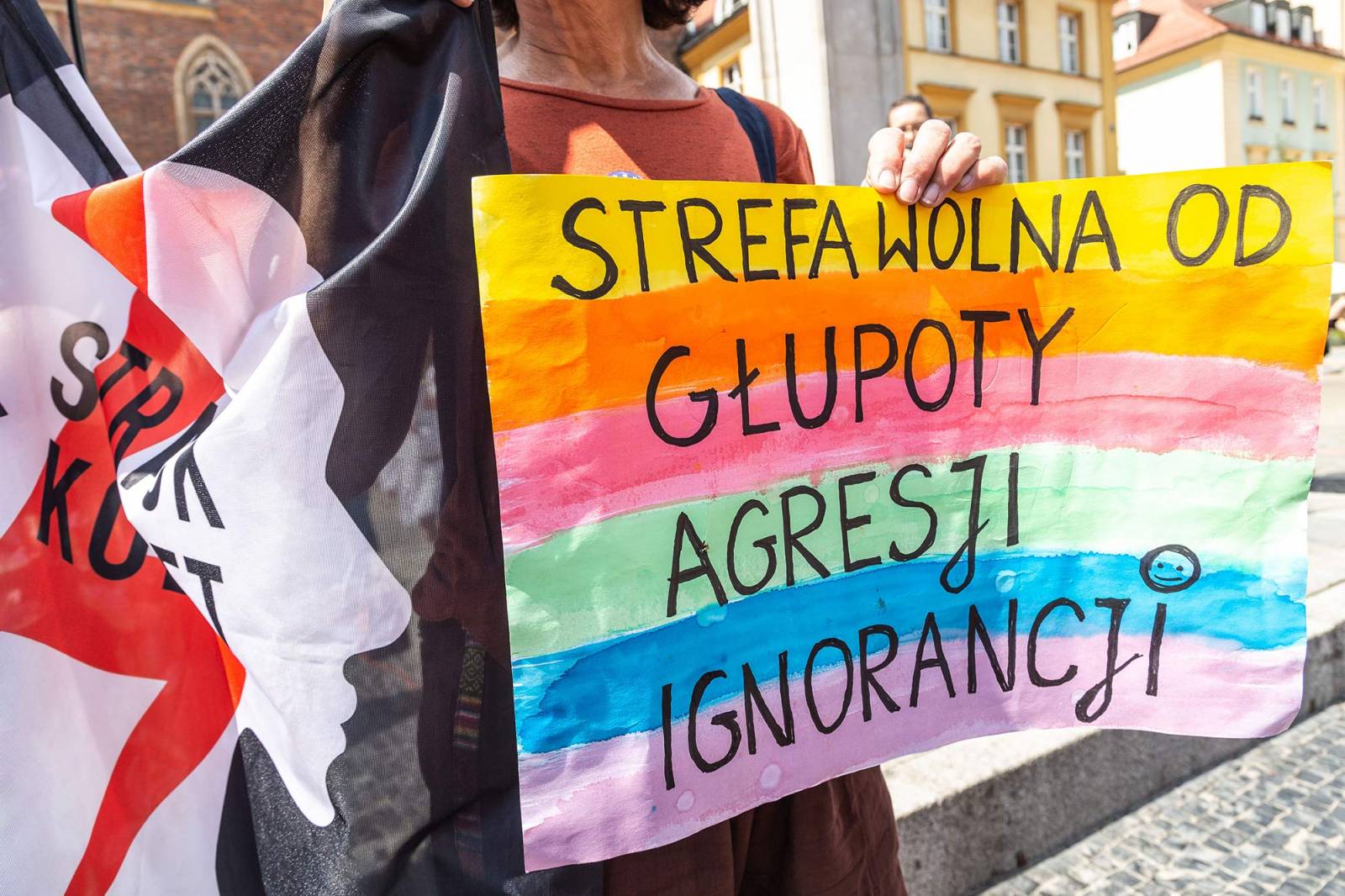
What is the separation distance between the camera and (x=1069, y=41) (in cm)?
2177

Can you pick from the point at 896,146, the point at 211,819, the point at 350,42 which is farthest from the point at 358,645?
the point at 896,146

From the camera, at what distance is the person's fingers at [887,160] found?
3.66 feet

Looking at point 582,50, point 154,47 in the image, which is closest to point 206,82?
point 154,47

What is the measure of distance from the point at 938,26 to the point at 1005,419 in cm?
2087

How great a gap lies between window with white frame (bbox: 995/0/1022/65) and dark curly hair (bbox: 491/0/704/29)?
2185 centimetres

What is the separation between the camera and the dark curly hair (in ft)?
3.91

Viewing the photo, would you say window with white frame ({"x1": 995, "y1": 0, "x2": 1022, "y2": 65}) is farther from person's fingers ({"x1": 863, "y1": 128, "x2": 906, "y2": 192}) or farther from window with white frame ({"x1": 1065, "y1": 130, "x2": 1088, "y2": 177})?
person's fingers ({"x1": 863, "y1": 128, "x2": 906, "y2": 192})

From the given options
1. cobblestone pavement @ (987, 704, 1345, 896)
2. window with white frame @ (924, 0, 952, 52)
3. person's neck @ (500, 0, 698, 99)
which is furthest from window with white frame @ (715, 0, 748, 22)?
person's neck @ (500, 0, 698, 99)

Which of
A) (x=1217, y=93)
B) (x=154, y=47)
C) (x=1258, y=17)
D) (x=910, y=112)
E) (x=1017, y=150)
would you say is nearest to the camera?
(x=910, y=112)

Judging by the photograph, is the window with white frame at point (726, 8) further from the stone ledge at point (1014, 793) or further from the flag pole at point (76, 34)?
the flag pole at point (76, 34)

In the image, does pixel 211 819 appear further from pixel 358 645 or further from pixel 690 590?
pixel 690 590

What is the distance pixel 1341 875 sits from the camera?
2135 millimetres

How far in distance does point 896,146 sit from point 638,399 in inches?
18.1

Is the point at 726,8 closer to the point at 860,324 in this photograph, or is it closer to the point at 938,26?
the point at 938,26
